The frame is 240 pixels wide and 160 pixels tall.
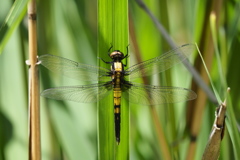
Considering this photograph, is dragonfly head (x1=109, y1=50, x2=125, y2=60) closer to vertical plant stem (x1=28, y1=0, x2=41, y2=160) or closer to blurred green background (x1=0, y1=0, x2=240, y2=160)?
blurred green background (x1=0, y1=0, x2=240, y2=160)

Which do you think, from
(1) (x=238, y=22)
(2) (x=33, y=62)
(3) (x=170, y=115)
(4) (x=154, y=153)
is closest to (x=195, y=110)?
(3) (x=170, y=115)

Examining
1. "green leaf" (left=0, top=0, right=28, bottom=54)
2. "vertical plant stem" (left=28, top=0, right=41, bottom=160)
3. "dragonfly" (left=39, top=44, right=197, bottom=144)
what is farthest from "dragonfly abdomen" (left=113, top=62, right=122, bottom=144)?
"green leaf" (left=0, top=0, right=28, bottom=54)

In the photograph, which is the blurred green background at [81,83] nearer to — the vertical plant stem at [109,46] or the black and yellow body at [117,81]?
the black and yellow body at [117,81]

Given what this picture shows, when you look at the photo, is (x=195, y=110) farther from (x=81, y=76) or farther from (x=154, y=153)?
(x=81, y=76)

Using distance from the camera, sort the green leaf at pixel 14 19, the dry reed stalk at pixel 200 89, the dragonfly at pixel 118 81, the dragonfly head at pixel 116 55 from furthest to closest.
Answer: the dry reed stalk at pixel 200 89
the dragonfly at pixel 118 81
the dragonfly head at pixel 116 55
the green leaf at pixel 14 19

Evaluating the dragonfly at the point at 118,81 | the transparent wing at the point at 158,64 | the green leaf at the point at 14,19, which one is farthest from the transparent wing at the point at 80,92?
the green leaf at the point at 14,19

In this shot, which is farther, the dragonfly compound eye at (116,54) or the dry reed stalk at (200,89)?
the dry reed stalk at (200,89)

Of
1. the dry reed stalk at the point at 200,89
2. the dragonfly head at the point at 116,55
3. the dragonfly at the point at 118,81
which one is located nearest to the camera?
the dragonfly head at the point at 116,55
